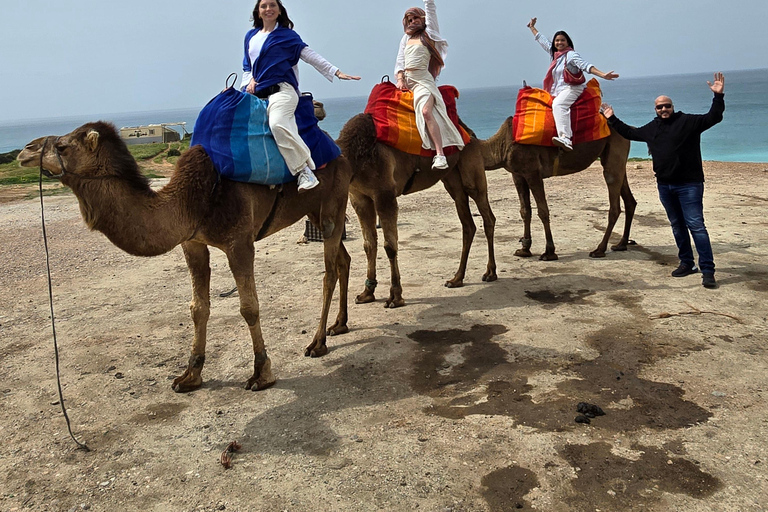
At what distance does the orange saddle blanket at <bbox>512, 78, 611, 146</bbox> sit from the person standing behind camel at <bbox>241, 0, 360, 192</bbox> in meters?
4.00

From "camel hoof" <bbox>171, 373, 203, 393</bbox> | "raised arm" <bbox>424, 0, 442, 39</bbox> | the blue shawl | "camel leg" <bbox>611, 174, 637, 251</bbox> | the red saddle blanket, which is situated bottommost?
"camel hoof" <bbox>171, 373, 203, 393</bbox>

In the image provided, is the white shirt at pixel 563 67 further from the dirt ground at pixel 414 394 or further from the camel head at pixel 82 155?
the camel head at pixel 82 155

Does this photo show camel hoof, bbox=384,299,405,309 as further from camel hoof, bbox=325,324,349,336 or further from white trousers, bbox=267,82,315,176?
white trousers, bbox=267,82,315,176

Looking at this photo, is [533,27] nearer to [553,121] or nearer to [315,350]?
[553,121]

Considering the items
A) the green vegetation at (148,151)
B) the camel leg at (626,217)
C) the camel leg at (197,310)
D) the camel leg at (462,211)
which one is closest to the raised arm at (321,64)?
the camel leg at (197,310)

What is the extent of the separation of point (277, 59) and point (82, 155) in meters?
1.93

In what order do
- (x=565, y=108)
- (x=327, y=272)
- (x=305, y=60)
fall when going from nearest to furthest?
(x=305, y=60) < (x=327, y=272) < (x=565, y=108)

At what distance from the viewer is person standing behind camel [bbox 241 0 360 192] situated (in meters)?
5.11

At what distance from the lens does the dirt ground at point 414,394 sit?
3.69 m

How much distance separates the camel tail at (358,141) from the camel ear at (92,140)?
2941mm

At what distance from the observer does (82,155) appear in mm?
4043

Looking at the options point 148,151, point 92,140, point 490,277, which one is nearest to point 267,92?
point 92,140

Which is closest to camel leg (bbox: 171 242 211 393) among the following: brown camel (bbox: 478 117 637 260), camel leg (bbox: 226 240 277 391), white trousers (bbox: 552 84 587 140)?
camel leg (bbox: 226 240 277 391)

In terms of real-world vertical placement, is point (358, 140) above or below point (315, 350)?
above
